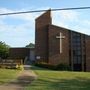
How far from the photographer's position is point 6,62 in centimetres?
4344

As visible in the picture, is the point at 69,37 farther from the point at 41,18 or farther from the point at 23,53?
the point at 23,53

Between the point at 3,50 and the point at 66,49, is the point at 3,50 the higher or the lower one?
the higher one

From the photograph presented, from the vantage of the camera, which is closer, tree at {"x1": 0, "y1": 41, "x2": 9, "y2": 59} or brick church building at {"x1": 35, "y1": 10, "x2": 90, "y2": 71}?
brick church building at {"x1": 35, "y1": 10, "x2": 90, "y2": 71}

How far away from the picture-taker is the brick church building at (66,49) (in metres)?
67.3

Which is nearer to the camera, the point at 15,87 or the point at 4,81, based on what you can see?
the point at 15,87

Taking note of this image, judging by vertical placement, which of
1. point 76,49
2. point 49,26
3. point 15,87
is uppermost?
point 49,26

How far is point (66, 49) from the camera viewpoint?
67750 millimetres

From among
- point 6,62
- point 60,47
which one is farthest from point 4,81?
point 60,47

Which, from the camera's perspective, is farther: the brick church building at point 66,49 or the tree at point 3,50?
the tree at point 3,50

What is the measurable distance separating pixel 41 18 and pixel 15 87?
1936 inches

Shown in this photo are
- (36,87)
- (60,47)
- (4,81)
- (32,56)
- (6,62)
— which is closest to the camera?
(36,87)

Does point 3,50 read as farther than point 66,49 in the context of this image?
Yes

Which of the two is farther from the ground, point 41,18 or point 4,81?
point 41,18

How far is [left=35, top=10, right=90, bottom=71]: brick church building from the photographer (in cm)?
6731
